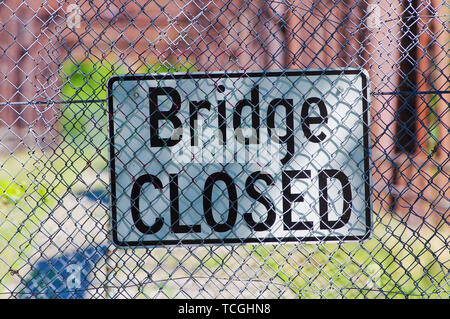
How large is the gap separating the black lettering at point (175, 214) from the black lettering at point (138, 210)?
0.05 m

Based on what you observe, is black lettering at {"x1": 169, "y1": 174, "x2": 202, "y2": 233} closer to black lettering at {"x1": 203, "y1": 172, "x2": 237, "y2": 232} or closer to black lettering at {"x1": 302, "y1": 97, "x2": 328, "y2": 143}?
black lettering at {"x1": 203, "y1": 172, "x2": 237, "y2": 232}

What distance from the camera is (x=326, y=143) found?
1.95 metres

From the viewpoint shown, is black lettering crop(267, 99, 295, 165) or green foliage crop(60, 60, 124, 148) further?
green foliage crop(60, 60, 124, 148)

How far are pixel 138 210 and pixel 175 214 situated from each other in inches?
7.1

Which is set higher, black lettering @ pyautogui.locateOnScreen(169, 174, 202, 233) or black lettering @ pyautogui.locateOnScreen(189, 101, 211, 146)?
black lettering @ pyautogui.locateOnScreen(189, 101, 211, 146)

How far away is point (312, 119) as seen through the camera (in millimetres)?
1940

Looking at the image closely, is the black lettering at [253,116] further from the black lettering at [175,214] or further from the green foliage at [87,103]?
the green foliage at [87,103]

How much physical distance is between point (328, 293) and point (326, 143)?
1464 mm

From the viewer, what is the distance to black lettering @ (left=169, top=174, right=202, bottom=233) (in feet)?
6.35

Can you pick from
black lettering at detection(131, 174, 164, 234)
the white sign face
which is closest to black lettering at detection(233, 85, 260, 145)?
the white sign face

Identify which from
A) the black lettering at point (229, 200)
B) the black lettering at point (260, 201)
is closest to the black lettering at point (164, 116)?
the black lettering at point (229, 200)

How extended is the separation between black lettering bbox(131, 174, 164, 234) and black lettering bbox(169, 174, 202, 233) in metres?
0.05

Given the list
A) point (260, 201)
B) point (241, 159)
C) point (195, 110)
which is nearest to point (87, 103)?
point (195, 110)
